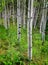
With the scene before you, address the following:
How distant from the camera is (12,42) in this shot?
547 inches

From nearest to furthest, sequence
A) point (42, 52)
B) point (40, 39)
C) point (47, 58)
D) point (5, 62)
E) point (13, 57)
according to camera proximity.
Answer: point (5, 62) → point (13, 57) → point (47, 58) → point (42, 52) → point (40, 39)

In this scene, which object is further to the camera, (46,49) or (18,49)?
(46,49)

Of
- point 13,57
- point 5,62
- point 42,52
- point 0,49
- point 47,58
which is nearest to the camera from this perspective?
point 5,62

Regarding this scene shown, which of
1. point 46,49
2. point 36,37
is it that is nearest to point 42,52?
point 46,49

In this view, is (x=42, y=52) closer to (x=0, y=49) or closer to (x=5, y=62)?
(x=0, y=49)

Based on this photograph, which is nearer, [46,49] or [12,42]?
[12,42]

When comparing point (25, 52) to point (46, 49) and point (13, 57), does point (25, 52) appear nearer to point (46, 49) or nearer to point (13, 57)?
point (13, 57)

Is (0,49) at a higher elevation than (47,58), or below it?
higher

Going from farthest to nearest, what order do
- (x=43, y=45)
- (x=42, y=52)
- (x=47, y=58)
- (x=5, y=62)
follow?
(x=43, y=45) < (x=42, y=52) < (x=47, y=58) < (x=5, y=62)

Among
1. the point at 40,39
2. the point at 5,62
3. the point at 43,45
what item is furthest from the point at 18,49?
the point at 40,39

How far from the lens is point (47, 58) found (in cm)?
1339

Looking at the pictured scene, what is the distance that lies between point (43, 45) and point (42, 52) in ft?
5.30

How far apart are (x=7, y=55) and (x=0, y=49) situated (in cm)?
127

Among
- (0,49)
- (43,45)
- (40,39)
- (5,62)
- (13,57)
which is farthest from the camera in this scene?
(40,39)
